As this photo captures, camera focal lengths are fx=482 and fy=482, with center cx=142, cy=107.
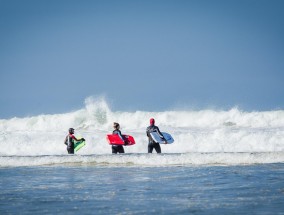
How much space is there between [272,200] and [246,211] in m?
0.96

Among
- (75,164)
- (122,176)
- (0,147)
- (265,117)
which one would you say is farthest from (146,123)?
(122,176)

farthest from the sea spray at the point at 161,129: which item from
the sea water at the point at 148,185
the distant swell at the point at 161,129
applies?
the sea water at the point at 148,185

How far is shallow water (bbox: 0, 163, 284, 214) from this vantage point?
20.7 ft

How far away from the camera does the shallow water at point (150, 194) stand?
6320 mm

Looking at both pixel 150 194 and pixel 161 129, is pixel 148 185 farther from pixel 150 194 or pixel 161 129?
pixel 161 129

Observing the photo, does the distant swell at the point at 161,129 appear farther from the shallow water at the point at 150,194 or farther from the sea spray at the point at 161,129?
the shallow water at the point at 150,194

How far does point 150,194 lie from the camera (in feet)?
25.1

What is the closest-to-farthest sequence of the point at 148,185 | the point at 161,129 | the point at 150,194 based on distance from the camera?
the point at 150,194 < the point at 148,185 < the point at 161,129

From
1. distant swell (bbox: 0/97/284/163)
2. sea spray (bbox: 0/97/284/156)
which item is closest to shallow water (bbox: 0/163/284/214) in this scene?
distant swell (bbox: 0/97/284/163)

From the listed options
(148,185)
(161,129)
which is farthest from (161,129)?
(148,185)

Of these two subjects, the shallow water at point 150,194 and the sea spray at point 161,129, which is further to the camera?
the sea spray at point 161,129

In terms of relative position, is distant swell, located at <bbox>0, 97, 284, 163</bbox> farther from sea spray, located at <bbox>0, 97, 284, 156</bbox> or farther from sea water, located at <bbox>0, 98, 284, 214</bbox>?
sea water, located at <bbox>0, 98, 284, 214</bbox>

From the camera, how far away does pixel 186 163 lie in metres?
14.6

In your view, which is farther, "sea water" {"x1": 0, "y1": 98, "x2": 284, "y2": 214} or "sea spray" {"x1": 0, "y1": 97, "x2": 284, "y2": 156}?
"sea spray" {"x1": 0, "y1": 97, "x2": 284, "y2": 156}
